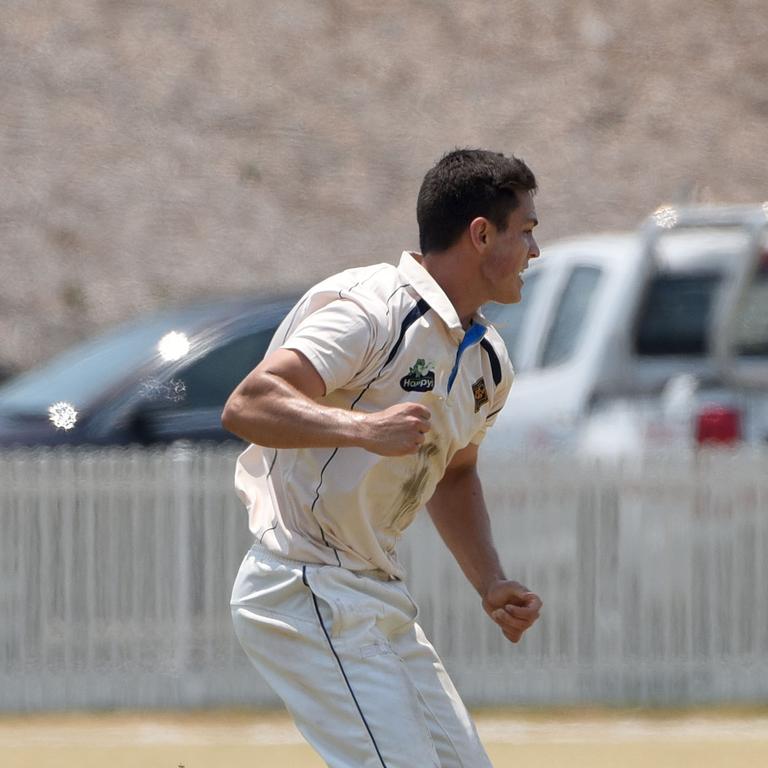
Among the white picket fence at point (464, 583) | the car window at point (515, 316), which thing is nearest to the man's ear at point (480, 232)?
the white picket fence at point (464, 583)

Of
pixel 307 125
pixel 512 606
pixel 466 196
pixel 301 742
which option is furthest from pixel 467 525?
pixel 307 125

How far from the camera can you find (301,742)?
27.8 ft

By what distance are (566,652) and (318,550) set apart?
17.2 feet

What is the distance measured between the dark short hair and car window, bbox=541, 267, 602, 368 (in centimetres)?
589

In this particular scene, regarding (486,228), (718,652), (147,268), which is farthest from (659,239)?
(147,268)

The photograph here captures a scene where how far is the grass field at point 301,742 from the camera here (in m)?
8.07

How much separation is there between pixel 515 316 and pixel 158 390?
2113mm

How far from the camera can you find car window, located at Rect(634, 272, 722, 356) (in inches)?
407

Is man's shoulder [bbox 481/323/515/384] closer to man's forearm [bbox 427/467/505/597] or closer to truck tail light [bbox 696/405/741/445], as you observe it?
man's forearm [bbox 427/467/505/597]

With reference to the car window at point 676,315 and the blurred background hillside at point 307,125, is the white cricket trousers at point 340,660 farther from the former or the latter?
the blurred background hillside at point 307,125

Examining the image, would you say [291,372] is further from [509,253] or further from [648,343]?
[648,343]

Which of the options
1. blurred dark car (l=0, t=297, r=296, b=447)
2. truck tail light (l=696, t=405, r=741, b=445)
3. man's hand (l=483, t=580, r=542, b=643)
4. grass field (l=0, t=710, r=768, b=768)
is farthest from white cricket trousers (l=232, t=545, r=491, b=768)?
blurred dark car (l=0, t=297, r=296, b=447)

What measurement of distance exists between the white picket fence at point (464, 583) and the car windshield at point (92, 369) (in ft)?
3.28

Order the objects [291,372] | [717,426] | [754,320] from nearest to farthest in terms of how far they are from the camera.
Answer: [291,372], [717,426], [754,320]
